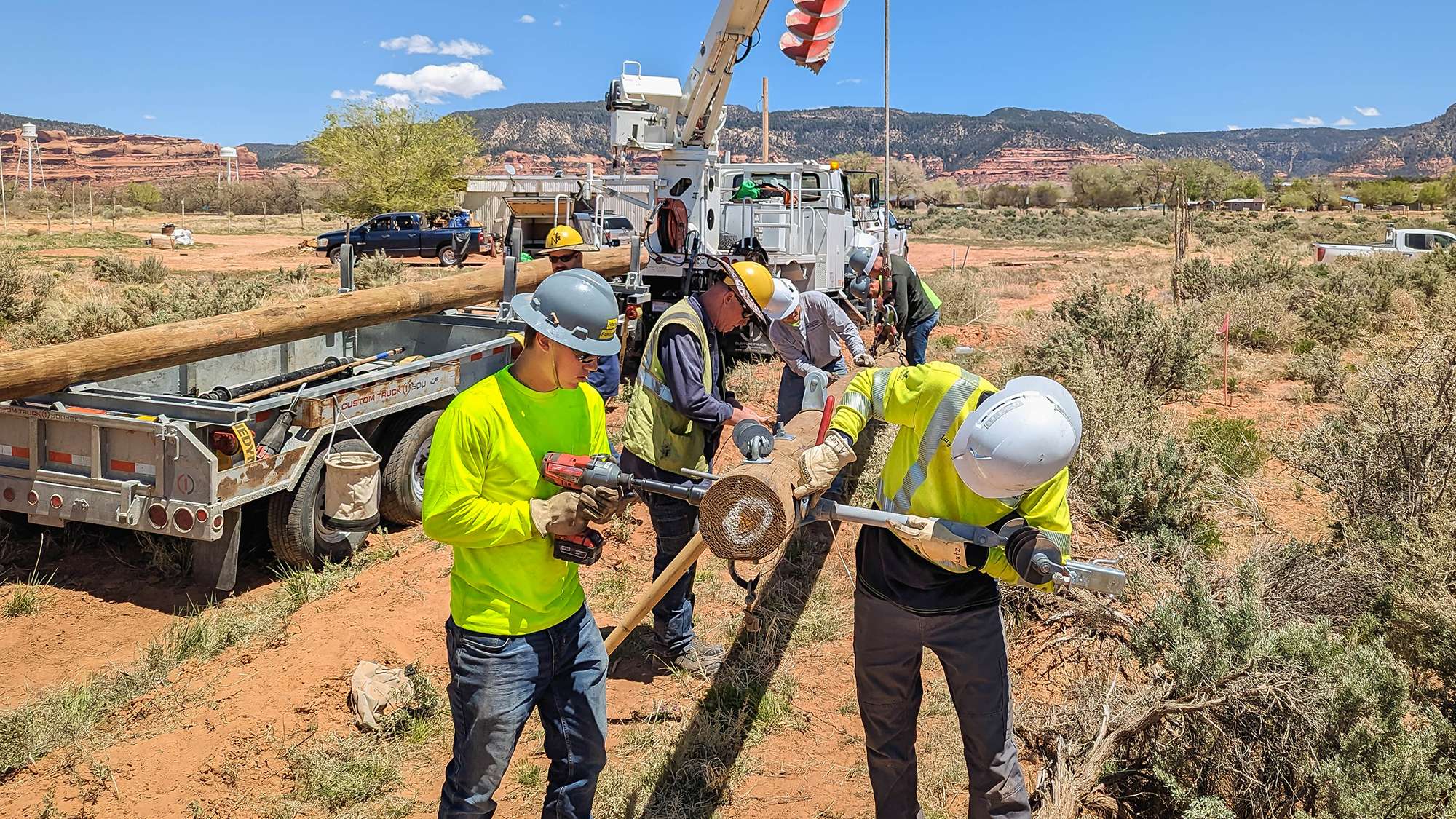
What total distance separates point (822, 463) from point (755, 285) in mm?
2030

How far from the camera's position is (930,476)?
3.11m

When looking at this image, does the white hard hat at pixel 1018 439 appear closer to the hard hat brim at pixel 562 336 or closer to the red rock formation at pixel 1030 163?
the hard hat brim at pixel 562 336

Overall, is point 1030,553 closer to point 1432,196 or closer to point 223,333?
point 223,333

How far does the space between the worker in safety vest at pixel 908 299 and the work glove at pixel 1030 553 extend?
6480 millimetres

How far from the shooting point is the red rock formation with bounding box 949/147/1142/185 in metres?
165

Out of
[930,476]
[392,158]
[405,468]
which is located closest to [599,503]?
[930,476]

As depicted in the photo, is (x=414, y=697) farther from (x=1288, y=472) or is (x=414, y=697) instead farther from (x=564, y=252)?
(x=1288, y=472)

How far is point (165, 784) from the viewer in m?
3.88

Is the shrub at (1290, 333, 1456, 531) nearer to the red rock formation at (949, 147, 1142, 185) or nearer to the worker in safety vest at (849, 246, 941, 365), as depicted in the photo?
the worker in safety vest at (849, 246, 941, 365)

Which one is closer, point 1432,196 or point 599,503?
point 599,503

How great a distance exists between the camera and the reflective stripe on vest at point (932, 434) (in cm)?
304

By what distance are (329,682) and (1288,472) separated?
6.75m

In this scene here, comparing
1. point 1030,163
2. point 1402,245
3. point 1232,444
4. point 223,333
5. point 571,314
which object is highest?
point 1030,163

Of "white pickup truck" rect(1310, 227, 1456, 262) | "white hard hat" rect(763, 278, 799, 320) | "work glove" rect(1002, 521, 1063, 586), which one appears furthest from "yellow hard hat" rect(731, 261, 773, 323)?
"white pickup truck" rect(1310, 227, 1456, 262)
